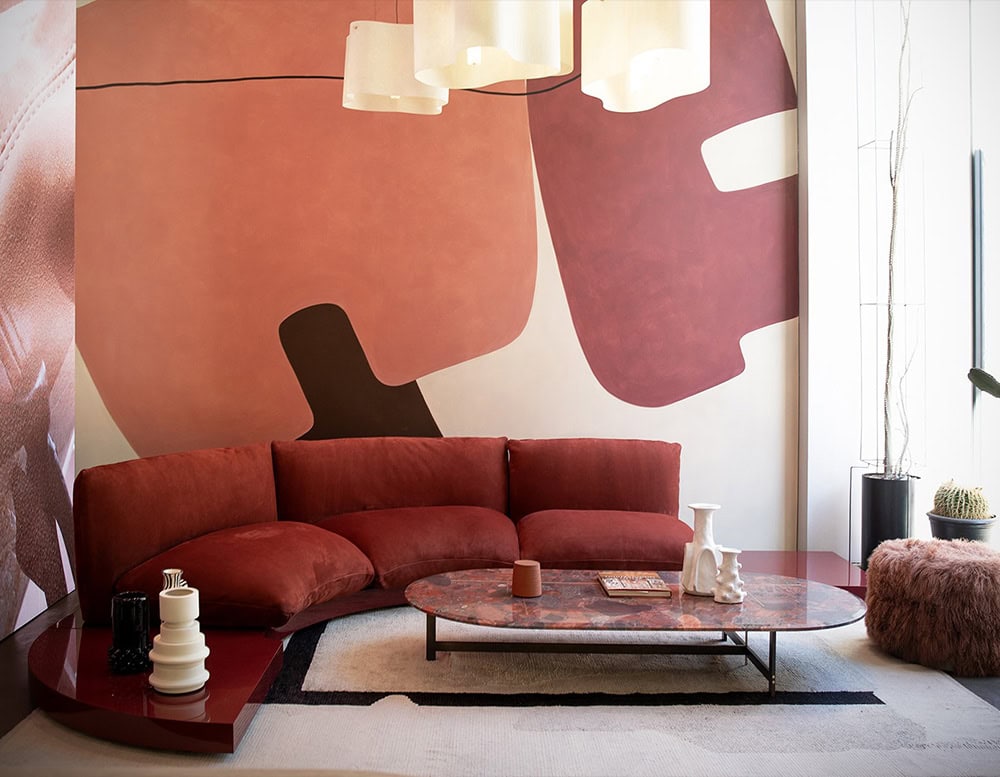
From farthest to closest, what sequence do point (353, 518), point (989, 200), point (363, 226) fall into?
point (363, 226)
point (989, 200)
point (353, 518)

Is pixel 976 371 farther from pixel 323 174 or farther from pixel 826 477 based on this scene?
pixel 323 174

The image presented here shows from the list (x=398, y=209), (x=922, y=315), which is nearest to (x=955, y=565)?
(x=922, y=315)

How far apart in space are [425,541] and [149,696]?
1584mm

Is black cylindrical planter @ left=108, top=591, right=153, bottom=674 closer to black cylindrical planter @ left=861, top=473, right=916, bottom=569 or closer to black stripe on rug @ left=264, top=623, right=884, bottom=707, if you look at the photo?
black stripe on rug @ left=264, top=623, right=884, bottom=707

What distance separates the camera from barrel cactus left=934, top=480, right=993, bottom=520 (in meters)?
4.52

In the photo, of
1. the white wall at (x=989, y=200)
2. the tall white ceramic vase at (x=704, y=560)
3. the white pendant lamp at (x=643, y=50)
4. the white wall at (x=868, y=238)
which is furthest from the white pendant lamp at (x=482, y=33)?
the white wall at (x=989, y=200)

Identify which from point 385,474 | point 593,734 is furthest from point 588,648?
point 385,474

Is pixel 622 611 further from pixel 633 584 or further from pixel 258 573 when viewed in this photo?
pixel 258 573

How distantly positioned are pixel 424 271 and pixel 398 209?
0.38 meters

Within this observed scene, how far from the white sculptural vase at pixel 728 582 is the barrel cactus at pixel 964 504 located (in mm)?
1873

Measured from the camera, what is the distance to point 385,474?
15.7ft

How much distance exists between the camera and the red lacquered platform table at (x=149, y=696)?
260 cm

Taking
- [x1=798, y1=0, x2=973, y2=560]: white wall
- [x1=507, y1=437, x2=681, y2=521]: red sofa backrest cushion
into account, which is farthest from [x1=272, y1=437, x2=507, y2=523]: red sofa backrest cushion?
[x1=798, y1=0, x2=973, y2=560]: white wall

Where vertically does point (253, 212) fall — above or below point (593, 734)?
above
